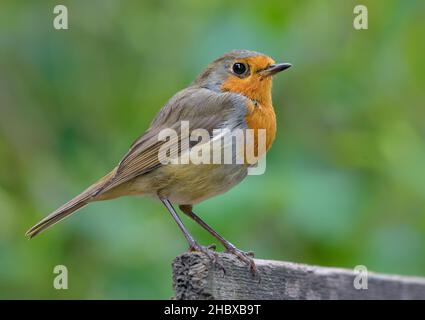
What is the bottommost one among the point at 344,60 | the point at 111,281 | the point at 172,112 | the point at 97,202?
the point at 111,281

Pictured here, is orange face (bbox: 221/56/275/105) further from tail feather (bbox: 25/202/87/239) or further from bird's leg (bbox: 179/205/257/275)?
tail feather (bbox: 25/202/87/239)

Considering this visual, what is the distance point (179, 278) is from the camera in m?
3.14

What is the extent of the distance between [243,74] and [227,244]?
3.96 ft

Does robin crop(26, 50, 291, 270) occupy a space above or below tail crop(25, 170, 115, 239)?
above

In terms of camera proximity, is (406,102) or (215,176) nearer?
(215,176)

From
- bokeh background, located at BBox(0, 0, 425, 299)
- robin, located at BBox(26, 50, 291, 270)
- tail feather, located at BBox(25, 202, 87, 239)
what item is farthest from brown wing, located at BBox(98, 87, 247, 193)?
bokeh background, located at BBox(0, 0, 425, 299)

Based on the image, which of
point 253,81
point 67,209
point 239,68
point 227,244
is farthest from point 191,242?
point 239,68

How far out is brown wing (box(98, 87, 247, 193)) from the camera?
15.8 ft

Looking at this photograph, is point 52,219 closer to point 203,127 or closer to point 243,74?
point 203,127

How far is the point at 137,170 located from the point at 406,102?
1979 mm

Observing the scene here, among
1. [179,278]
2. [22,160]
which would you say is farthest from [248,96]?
[179,278]

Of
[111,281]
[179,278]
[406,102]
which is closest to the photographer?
[179,278]

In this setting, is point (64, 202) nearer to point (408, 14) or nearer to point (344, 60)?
point (344, 60)

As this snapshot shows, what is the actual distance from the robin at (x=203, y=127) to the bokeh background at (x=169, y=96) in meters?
0.17
